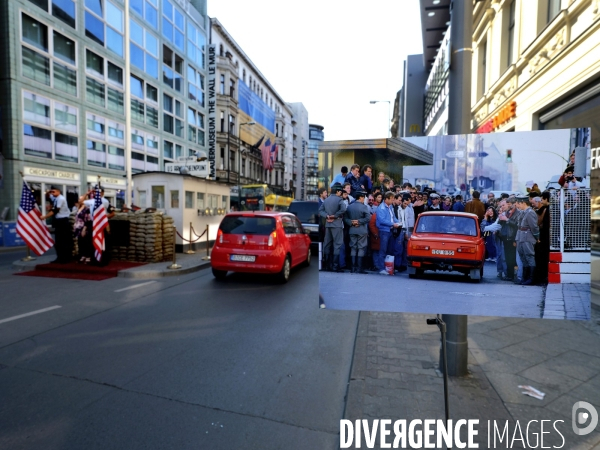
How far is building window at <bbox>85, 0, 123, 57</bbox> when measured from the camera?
84.1 ft

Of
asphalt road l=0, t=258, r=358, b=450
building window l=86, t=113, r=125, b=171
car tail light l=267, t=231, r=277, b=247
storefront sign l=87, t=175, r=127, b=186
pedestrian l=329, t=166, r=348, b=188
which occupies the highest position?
building window l=86, t=113, r=125, b=171

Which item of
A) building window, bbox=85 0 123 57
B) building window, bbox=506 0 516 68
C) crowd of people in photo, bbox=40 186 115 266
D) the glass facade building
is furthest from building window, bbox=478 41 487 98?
building window, bbox=85 0 123 57

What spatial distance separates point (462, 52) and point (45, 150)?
84.5 ft

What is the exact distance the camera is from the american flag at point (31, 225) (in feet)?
33.3

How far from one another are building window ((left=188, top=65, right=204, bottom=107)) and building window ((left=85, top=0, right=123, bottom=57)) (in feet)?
35.4

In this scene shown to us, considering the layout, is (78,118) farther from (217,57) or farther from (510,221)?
(510,221)

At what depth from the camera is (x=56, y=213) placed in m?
10.2

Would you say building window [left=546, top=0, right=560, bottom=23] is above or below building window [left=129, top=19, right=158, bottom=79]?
below

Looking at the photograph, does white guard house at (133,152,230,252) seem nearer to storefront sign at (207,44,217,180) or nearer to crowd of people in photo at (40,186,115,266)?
crowd of people in photo at (40,186,115,266)

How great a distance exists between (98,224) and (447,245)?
957cm

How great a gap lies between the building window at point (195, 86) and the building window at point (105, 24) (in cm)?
1080

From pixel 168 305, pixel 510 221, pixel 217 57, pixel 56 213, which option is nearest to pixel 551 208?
pixel 510 221

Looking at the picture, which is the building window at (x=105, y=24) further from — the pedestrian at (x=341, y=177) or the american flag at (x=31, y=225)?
the pedestrian at (x=341, y=177)

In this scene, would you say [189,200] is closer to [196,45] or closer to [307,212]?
[307,212]
